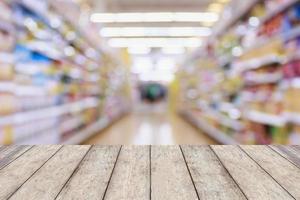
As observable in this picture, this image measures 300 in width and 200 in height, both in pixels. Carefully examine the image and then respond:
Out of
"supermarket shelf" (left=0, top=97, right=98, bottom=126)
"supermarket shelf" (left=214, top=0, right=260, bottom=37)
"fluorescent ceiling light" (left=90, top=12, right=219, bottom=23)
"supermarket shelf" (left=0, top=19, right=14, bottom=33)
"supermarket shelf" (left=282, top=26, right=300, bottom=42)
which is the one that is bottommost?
"supermarket shelf" (left=0, top=97, right=98, bottom=126)

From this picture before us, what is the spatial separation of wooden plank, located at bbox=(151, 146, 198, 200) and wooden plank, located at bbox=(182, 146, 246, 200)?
0.04 metres

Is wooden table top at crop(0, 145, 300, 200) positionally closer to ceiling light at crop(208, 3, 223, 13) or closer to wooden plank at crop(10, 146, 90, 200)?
wooden plank at crop(10, 146, 90, 200)

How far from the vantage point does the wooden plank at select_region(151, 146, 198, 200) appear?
4.13ft

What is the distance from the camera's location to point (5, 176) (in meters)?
1.47

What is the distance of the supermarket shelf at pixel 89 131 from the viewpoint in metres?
5.34

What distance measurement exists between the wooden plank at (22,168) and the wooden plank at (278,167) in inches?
42.9

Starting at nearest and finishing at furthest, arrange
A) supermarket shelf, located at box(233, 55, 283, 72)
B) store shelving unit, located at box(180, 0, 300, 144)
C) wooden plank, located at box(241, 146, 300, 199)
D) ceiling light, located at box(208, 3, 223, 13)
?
wooden plank, located at box(241, 146, 300, 199)
store shelving unit, located at box(180, 0, 300, 144)
supermarket shelf, located at box(233, 55, 283, 72)
ceiling light, located at box(208, 3, 223, 13)

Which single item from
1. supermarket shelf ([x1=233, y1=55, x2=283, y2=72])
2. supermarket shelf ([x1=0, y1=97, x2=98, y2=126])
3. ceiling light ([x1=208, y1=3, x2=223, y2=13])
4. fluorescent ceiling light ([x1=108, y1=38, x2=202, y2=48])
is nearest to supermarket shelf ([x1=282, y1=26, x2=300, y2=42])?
supermarket shelf ([x1=233, y1=55, x2=283, y2=72])

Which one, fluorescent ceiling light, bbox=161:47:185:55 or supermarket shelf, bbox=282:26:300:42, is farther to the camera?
fluorescent ceiling light, bbox=161:47:185:55

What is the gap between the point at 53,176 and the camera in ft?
4.84

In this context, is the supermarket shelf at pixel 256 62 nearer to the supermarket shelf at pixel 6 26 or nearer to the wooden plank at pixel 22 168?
the wooden plank at pixel 22 168

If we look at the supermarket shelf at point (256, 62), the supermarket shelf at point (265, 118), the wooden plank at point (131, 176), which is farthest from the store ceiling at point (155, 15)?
the wooden plank at point (131, 176)

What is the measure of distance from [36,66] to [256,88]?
2701 mm

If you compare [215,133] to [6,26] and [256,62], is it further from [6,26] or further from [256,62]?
[6,26]
